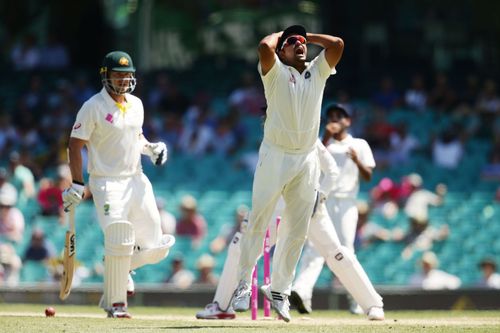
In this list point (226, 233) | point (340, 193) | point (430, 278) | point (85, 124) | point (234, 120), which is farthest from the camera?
point (234, 120)

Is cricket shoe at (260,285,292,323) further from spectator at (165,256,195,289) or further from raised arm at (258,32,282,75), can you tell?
spectator at (165,256,195,289)

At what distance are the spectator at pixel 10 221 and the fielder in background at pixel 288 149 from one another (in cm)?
702

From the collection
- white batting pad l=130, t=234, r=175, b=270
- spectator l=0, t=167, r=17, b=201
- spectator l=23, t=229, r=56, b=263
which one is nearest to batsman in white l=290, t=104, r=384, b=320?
white batting pad l=130, t=234, r=175, b=270

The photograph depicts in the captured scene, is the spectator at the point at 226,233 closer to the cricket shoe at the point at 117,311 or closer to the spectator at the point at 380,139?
the spectator at the point at 380,139

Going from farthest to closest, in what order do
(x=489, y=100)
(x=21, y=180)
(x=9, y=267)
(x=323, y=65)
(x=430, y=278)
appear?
(x=489, y=100) < (x=21, y=180) < (x=9, y=267) < (x=430, y=278) < (x=323, y=65)

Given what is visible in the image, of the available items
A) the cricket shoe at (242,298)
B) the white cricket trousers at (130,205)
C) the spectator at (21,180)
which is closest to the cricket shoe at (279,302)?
the cricket shoe at (242,298)

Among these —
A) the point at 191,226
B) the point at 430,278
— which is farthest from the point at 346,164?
the point at 191,226

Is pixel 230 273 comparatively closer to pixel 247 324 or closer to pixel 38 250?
pixel 247 324

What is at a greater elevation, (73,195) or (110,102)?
(110,102)

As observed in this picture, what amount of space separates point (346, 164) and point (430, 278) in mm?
3433

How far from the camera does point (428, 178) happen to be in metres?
17.8

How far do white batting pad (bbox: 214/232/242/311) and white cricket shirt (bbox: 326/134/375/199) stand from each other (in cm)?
186

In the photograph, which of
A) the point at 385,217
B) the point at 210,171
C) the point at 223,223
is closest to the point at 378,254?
the point at 385,217

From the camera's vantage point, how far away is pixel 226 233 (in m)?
16.4
